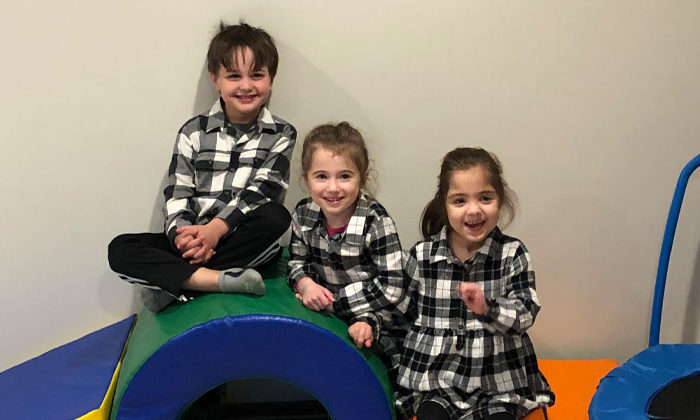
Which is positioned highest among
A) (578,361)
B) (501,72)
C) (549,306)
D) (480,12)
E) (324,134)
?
(480,12)

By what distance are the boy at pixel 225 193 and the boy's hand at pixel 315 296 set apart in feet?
0.37

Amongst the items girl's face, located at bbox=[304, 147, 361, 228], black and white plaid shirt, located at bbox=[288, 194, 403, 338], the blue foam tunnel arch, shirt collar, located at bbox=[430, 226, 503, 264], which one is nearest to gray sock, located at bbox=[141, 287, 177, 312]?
the blue foam tunnel arch

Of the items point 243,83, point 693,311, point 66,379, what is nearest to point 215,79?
point 243,83

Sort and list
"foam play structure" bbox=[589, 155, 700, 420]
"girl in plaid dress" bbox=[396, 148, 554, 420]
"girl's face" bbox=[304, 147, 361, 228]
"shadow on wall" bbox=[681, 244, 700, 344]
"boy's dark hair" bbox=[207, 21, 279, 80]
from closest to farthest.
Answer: "foam play structure" bbox=[589, 155, 700, 420] < "girl in plaid dress" bbox=[396, 148, 554, 420] < "girl's face" bbox=[304, 147, 361, 228] < "boy's dark hair" bbox=[207, 21, 279, 80] < "shadow on wall" bbox=[681, 244, 700, 344]

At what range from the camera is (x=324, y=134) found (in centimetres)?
190

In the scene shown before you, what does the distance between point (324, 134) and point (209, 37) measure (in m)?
0.54

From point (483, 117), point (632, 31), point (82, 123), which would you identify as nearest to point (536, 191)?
point (483, 117)

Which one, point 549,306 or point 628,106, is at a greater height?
point 628,106

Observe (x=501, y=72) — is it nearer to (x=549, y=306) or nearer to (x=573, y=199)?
(x=573, y=199)

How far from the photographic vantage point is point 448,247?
1.85 metres

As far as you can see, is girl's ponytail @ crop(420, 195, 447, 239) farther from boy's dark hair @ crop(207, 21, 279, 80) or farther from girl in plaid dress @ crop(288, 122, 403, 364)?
boy's dark hair @ crop(207, 21, 279, 80)

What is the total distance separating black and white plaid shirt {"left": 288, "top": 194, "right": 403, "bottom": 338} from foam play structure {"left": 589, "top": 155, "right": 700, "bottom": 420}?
A: 0.59m

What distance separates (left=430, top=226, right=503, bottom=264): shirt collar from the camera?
181cm

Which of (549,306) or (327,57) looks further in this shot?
(549,306)
